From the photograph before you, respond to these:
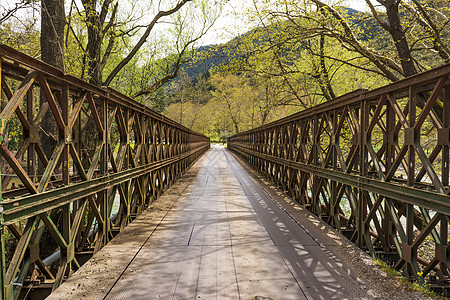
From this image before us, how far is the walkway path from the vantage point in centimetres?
304

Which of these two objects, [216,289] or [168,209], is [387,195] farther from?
[168,209]

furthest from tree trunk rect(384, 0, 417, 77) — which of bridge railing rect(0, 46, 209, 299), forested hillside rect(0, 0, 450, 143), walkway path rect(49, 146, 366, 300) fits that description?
bridge railing rect(0, 46, 209, 299)

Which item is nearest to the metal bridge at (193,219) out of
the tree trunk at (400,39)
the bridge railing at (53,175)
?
the bridge railing at (53,175)

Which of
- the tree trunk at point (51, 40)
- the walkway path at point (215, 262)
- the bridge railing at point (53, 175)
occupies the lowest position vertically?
the walkway path at point (215, 262)

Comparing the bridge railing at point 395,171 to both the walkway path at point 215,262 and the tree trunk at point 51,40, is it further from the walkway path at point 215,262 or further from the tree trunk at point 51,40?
the tree trunk at point 51,40

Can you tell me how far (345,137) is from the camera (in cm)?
998

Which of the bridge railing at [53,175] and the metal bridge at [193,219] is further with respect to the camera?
the metal bridge at [193,219]

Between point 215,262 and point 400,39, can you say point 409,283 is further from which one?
point 400,39

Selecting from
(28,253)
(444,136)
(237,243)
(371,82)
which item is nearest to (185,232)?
(237,243)

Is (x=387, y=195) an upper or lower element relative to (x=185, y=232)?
upper

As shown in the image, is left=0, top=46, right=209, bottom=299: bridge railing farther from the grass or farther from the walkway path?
the grass

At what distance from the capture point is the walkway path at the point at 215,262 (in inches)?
120

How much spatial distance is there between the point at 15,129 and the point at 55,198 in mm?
12296

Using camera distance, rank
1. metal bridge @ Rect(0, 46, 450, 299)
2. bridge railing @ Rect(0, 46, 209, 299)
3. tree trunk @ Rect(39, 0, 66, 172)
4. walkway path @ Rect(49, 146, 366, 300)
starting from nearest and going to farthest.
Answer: bridge railing @ Rect(0, 46, 209, 299)
metal bridge @ Rect(0, 46, 450, 299)
walkway path @ Rect(49, 146, 366, 300)
tree trunk @ Rect(39, 0, 66, 172)
